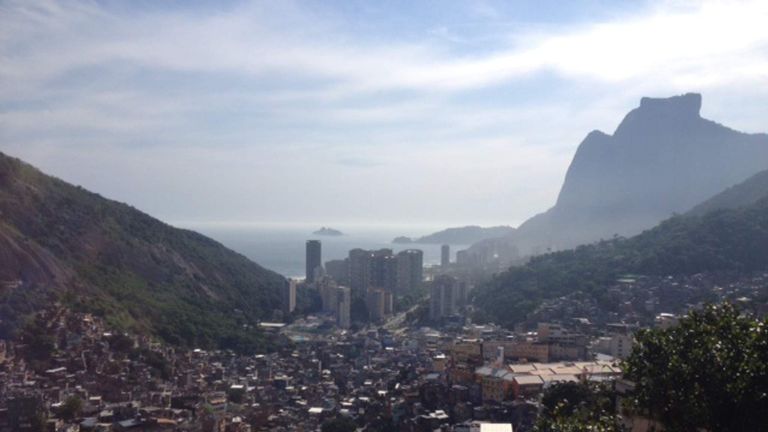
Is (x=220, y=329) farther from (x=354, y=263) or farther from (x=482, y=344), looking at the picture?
(x=354, y=263)

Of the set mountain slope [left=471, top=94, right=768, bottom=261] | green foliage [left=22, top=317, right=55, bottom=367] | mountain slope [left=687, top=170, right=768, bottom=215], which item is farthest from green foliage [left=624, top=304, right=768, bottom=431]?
mountain slope [left=471, top=94, right=768, bottom=261]

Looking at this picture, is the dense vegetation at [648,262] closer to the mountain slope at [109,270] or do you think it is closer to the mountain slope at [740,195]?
the mountain slope at [740,195]

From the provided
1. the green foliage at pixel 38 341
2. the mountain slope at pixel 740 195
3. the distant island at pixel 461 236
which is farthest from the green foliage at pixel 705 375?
the distant island at pixel 461 236

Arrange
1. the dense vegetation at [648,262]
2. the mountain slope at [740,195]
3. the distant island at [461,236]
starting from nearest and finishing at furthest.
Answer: the dense vegetation at [648,262] < the mountain slope at [740,195] < the distant island at [461,236]

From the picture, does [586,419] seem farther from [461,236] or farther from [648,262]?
[461,236]

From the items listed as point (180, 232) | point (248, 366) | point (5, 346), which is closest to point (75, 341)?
point (5, 346)

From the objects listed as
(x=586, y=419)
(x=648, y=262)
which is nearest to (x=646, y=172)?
(x=648, y=262)
